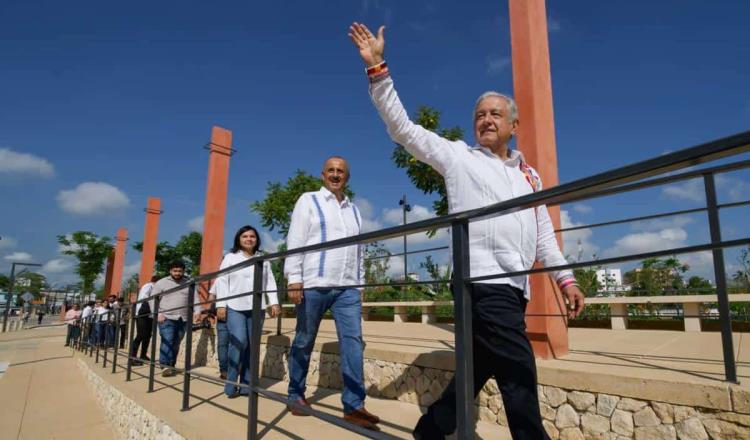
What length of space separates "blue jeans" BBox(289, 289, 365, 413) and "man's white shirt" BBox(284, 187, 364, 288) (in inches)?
4.0

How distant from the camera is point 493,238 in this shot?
1.63 meters

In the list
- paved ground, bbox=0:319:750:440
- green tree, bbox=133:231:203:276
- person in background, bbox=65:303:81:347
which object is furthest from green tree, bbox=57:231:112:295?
paved ground, bbox=0:319:750:440

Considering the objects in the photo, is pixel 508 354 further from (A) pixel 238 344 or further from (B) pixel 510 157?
(A) pixel 238 344

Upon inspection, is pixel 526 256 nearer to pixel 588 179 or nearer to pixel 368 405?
pixel 588 179

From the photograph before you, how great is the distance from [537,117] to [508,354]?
7.04ft

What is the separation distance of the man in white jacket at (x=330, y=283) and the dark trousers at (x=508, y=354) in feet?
3.59

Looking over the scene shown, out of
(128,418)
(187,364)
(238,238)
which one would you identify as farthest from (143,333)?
(187,364)

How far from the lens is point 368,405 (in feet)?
9.96

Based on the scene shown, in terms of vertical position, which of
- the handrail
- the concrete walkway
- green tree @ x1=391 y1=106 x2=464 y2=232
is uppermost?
green tree @ x1=391 y1=106 x2=464 y2=232

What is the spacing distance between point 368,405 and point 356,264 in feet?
3.16

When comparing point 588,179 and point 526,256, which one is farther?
point 526,256

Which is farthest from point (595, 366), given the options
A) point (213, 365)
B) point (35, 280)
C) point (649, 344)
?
point (35, 280)

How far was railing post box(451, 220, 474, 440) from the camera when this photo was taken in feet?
4.36

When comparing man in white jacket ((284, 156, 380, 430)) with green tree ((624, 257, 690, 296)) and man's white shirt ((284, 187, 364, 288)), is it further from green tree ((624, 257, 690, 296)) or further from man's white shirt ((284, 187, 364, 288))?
green tree ((624, 257, 690, 296))
